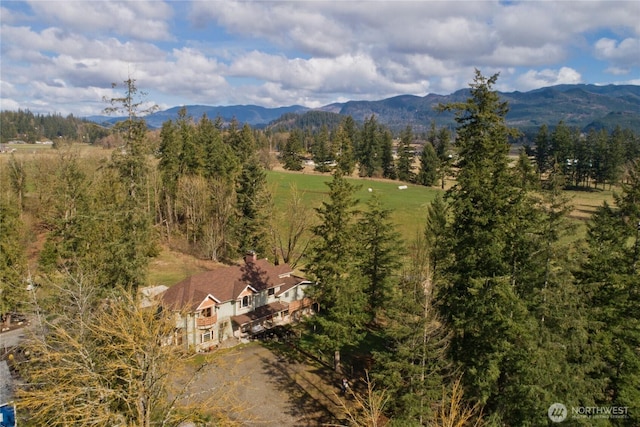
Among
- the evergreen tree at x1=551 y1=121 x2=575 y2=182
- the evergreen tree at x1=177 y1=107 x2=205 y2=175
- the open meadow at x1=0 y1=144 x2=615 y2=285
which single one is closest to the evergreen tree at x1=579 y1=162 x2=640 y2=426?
the open meadow at x1=0 y1=144 x2=615 y2=285

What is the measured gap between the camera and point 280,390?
2562cm

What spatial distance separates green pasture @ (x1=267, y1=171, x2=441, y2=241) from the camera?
63.0 m

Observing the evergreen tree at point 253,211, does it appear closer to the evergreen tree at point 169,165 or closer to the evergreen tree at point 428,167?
the evergreen tree at point 169,165

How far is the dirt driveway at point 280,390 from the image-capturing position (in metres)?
22.9

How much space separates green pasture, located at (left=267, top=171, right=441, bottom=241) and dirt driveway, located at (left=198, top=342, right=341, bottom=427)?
28078 millimetres

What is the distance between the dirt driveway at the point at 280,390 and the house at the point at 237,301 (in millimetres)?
3307

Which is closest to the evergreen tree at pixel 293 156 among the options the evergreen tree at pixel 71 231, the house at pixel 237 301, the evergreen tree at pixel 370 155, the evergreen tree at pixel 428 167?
the evergreen tree at pixel 370 155

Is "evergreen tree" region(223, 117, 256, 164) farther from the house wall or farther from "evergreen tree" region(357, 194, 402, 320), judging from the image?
"evergreen tree" region(357, 194, 402, 320)

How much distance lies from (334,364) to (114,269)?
53.0ft

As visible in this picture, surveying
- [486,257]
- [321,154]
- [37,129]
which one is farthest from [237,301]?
[37,129]

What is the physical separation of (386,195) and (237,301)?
167ft

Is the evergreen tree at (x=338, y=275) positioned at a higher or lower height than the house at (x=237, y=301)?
higher

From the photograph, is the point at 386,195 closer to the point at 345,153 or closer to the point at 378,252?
the point at 345,153

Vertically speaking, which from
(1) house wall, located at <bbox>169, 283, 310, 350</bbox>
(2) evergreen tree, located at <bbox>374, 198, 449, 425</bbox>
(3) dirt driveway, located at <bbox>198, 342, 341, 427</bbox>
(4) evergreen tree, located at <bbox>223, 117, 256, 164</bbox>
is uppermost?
(4) evergreen tree, located at <bbox>223, 117, 256, 164</bbox>
